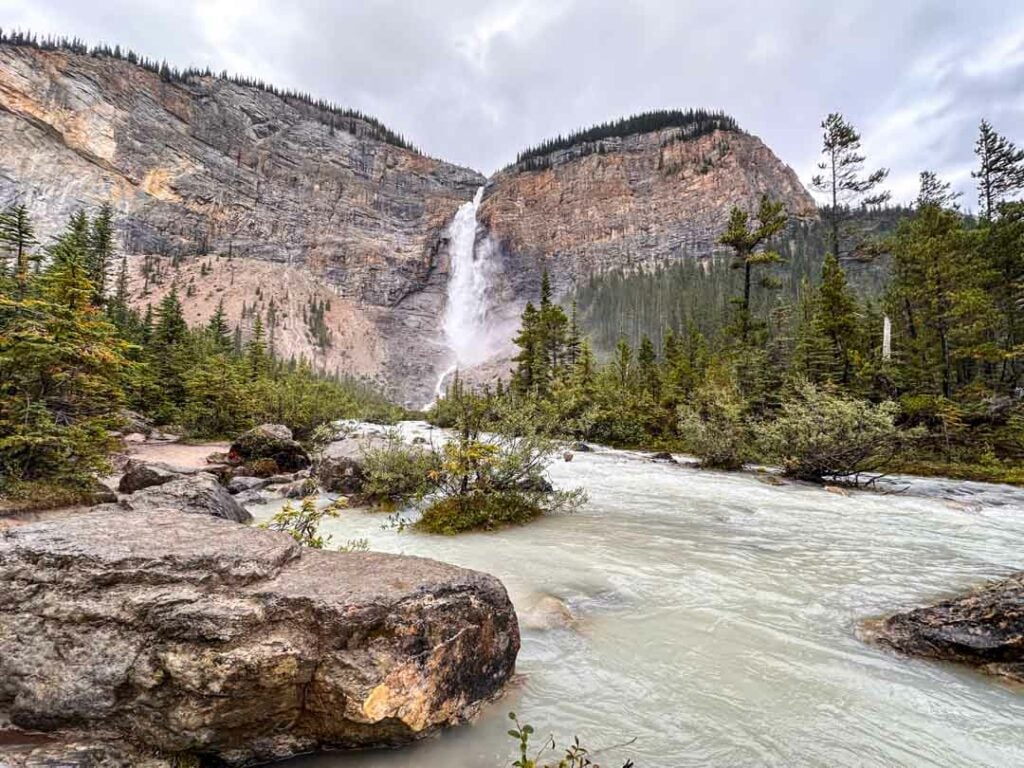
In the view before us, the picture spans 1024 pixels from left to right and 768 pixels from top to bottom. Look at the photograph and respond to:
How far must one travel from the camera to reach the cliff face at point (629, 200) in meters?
128

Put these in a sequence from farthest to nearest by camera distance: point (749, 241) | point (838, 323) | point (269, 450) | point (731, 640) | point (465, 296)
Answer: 1. point (465, 296)
2. point (749, 241)
3. point (838, 323)
4. point (269, 450)
5. point (731, 640)

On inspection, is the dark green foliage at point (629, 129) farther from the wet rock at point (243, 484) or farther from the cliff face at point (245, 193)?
the wet rock at point (243, 484)

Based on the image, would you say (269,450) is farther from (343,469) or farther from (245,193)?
(245,193)

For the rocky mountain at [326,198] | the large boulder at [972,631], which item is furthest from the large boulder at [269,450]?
the rocky mountain at [326,198]

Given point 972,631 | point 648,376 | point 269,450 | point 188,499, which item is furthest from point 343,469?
point 648,376

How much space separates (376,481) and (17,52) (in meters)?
151

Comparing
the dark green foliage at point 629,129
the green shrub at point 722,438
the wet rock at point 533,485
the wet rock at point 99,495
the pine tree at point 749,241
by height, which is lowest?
the wet rock at point 99,495

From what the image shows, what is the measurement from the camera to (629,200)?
138m

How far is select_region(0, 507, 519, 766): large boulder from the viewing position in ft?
9.43

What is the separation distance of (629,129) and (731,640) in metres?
176

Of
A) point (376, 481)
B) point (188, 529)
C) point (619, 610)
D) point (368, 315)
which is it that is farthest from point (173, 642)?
point (368, 315)

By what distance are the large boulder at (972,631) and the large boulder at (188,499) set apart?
427 inches

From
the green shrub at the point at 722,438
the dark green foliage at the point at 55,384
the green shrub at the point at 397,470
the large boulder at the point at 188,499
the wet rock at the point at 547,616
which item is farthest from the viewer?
the green shrub at the point at 722,438

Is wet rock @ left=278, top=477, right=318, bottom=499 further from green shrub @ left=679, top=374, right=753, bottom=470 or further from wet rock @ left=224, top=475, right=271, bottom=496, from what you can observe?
green shrub @ left=679, top=374, right=753, bottom=470
